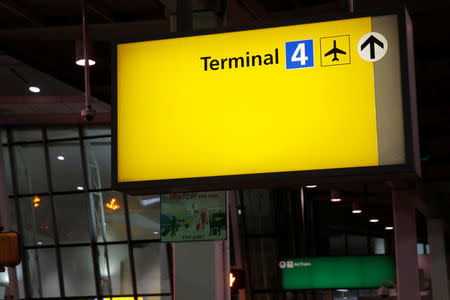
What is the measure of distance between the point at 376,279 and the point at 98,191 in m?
8.97

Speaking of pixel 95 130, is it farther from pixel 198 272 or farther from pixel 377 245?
pixel 198 272

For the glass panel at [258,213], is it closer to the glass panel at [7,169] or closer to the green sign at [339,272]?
the green sign at [339,272]

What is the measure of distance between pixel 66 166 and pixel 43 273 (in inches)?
137

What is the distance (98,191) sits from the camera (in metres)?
21.9

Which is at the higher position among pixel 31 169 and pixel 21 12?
pixel 21 12

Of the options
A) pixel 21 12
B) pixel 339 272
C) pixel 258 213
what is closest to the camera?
pixel 21 12

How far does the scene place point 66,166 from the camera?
73.2 feet

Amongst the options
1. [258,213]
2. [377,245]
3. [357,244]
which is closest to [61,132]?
[258,213]

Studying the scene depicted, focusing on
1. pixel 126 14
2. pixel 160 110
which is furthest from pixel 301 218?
pixel 160 110

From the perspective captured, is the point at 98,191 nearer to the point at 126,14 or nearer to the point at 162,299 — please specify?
the point at 162,299

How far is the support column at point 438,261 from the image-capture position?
2150 cm

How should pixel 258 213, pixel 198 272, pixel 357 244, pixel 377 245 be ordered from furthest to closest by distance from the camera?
pixel 377 245 → pixel 357 244 → pixel 258 213 → pixel 198 272

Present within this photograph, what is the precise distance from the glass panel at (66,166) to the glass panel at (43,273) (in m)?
2.15

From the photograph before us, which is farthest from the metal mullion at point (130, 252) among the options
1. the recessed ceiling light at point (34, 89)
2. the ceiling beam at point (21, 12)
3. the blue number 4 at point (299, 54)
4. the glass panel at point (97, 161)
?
the blue number 4 at point (299, 54)
